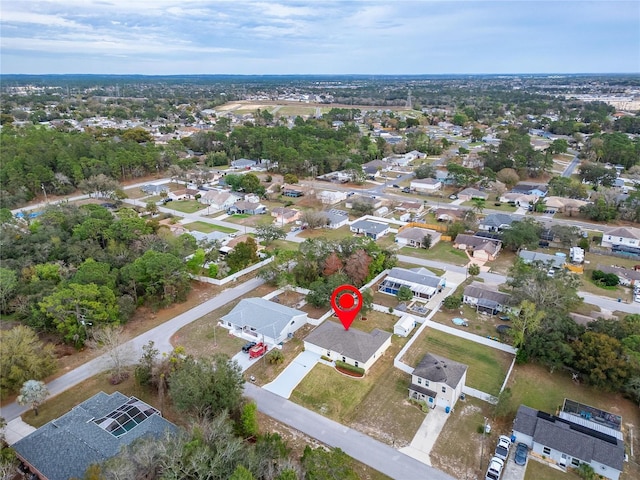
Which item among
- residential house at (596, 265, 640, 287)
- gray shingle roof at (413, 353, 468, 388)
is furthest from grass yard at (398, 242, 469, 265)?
gray shingle roof at (413, 353, 468, 388)

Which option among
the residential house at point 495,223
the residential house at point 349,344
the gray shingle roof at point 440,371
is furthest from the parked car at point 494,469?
the residential house at point 495,223

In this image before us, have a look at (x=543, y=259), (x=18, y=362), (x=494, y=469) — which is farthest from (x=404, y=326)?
(x=18, y=362)

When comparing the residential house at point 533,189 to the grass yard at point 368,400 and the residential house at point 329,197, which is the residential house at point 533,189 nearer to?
the residential house at point 329,197

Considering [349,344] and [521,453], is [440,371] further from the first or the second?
[349,344]

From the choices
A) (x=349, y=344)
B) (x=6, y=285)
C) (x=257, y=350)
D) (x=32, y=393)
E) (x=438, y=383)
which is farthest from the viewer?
(x=6, y=285)

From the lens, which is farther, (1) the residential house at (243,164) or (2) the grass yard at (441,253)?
(1) the residential house at (243,164)

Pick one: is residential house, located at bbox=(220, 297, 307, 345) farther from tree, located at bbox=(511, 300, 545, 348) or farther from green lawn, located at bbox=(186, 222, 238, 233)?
green lawn, located at bbox=(186, 222, 238, 233)
